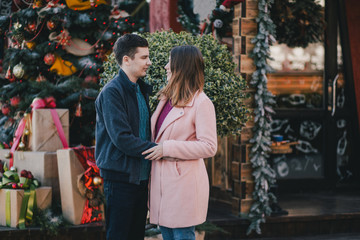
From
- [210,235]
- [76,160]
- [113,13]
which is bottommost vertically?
[210,235]

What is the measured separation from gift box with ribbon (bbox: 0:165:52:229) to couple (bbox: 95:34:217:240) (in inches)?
73.9

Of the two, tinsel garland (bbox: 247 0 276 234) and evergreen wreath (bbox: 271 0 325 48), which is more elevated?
evergreen wreath (bbox: 271 0 325 48)

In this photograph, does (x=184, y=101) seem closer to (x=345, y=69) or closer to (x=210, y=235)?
(x=210, y=235)

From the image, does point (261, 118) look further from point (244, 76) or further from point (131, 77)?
point (131, 77)

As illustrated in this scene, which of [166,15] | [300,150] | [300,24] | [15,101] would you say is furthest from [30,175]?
[300,24]

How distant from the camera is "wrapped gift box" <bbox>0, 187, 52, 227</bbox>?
191 inches

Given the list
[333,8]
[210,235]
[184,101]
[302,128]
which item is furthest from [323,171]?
[184,101]

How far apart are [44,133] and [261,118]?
2198 millimetres

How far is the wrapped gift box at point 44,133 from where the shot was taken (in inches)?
205

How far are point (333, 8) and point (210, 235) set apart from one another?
3966mm

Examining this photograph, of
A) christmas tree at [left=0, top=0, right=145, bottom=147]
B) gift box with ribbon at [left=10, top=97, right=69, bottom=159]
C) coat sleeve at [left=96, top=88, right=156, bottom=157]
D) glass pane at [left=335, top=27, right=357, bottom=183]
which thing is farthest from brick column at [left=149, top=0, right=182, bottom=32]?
coat sleeve at [left=96, top=88, right=156, bottom=157]

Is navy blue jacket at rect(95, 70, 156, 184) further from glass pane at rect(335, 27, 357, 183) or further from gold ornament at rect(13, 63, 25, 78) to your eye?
glass pane at rect(335, 27, 357, 183)

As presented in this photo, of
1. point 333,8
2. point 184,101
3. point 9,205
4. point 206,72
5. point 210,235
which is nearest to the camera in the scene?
point 184,101

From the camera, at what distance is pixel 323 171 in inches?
305
